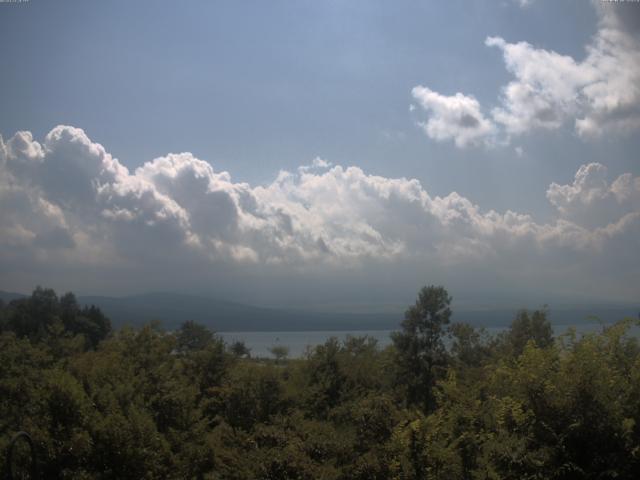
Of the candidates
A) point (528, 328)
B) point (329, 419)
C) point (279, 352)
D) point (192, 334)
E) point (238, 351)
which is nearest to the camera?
point (329, 419)

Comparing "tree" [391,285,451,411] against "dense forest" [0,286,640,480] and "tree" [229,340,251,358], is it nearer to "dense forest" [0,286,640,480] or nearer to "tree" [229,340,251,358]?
"tree" [229,340,251,358]

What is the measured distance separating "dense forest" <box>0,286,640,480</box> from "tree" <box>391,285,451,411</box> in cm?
1228

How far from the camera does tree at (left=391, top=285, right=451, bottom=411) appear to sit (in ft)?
126

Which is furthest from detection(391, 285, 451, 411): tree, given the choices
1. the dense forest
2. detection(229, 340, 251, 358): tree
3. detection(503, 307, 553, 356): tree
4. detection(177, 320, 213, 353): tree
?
detection(177, 320, 213, 353): tree

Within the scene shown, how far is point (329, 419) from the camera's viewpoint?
20281mm

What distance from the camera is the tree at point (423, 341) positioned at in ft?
126

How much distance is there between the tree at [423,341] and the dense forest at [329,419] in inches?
484

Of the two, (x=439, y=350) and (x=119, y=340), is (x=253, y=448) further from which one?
(x=439, y=350)

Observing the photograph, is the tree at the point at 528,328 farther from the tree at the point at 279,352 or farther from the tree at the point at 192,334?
the tree at the point at 192,334

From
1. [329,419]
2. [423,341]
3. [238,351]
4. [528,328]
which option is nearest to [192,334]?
[238,351]

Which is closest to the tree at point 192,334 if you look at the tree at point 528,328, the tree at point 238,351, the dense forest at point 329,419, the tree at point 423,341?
the tree at point 238,351

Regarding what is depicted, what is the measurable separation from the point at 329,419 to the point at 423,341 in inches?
834

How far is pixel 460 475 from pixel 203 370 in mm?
18615

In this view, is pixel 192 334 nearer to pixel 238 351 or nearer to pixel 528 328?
pixel 238 351
